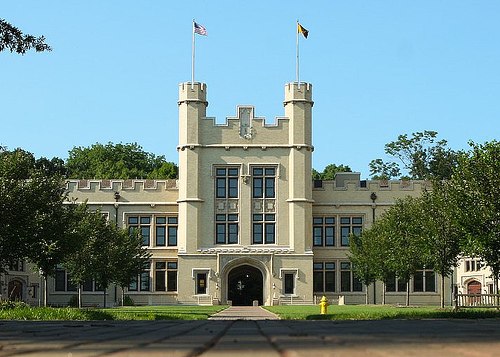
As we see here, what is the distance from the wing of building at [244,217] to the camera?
61.8m

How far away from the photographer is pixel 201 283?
203ft

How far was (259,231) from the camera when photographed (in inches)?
2467

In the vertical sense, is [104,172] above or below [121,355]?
above

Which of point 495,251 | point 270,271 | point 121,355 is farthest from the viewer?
point 270,271

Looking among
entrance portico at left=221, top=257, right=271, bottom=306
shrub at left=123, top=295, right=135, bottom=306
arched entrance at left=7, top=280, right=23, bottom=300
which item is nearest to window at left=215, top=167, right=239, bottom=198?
entrance portico at left=221, top=257, right=271, bottom=306

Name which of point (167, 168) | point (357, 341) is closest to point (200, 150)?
point (167, 168)

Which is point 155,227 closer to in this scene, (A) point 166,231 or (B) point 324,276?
(A) point 166,231

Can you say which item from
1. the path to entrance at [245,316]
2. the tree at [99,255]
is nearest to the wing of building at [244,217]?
the tree at [99,255]

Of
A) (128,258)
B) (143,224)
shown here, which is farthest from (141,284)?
(128,258)

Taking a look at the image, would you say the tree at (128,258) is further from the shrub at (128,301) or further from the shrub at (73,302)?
the shrub at (73,302)

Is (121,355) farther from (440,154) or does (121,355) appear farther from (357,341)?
(440,154)

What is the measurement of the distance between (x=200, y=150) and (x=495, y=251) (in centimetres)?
3255

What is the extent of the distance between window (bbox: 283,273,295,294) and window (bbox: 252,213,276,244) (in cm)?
249

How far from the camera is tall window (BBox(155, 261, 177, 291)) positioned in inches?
2507
